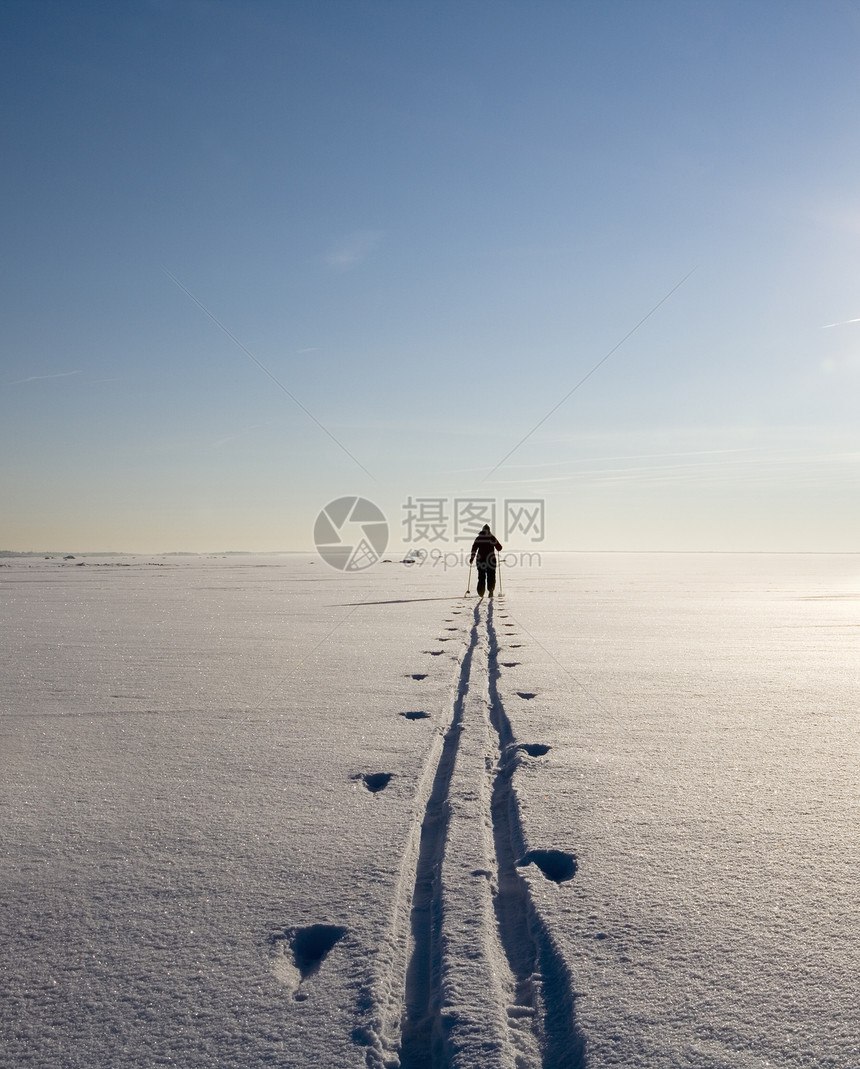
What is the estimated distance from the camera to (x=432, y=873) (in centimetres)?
293

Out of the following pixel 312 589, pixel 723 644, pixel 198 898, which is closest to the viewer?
pixel 198 898

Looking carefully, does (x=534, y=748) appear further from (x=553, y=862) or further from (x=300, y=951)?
(x=300, y=951)

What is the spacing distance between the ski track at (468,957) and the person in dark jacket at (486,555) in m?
14.5

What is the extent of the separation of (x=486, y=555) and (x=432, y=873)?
1562 cm

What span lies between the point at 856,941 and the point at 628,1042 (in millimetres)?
955

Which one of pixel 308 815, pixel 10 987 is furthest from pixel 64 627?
pixel 10 987

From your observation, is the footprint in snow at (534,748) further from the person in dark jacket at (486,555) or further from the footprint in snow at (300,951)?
the person in dark jacket at (486,555)

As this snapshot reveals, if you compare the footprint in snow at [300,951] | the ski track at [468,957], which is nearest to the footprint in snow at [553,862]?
the ski track at [468,957]

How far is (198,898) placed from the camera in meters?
2.69

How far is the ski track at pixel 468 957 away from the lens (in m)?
1.92

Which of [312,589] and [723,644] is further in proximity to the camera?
[312,589]

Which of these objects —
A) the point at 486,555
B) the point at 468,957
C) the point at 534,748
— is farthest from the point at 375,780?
the point at 486,555

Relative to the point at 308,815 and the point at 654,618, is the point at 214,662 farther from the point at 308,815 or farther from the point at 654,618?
the point at 654,618

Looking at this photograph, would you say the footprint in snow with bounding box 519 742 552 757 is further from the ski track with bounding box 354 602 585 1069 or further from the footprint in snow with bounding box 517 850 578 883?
the footprint in snow with bounding box 517 850 578 883
